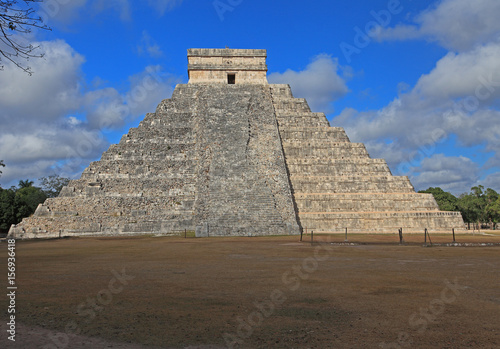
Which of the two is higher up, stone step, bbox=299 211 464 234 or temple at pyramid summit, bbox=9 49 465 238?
temple at pyramid summit, bbox=9 49 465 238

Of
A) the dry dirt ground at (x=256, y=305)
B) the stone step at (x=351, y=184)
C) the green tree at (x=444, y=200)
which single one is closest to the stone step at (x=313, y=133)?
the stone step at (x=351, y=184)

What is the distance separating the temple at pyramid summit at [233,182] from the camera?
72.2 feet

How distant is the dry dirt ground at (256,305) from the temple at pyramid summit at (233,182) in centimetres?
1117

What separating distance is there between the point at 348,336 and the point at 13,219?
40.3 meters

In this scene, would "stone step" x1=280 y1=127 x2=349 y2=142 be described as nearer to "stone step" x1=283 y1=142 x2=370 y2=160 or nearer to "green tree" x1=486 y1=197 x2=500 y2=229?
"stone step" x1=283 y1=142 x2=370 y2=160

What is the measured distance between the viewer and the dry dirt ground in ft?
14.6

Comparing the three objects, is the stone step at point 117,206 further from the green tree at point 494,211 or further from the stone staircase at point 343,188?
the green tree at point 494,211

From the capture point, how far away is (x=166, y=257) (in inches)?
453

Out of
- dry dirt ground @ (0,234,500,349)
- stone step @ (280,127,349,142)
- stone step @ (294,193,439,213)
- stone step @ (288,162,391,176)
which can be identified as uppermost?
stone step @ (280,127,349,142)

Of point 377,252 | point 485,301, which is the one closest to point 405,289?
point 485,301

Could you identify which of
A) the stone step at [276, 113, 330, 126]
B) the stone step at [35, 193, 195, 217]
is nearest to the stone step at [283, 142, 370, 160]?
the stone step at [276, 113, 330, 126]

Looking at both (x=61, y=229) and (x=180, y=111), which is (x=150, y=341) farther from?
(x=180, y=111)

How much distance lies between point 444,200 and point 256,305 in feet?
186

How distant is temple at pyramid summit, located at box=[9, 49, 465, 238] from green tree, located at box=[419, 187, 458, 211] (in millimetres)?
27309
